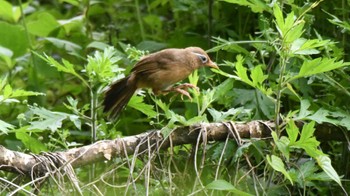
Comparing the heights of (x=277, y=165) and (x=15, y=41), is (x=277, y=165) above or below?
above

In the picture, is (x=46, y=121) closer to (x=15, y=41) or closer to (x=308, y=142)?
(x=308, y=142)

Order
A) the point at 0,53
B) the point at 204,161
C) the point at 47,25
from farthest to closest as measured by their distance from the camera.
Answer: the point at 47,25
the point at 0,53
the point at 204,161

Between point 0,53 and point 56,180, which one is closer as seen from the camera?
point 56,180

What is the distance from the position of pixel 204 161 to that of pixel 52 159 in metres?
0.56

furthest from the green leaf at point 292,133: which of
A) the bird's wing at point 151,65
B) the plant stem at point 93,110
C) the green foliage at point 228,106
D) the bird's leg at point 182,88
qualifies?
the plant stem at point 93,110

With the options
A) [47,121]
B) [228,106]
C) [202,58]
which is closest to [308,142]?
[202,58]

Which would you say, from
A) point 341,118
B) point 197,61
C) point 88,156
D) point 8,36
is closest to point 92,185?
point 88,156

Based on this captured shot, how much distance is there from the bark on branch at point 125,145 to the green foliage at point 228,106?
0.11ft

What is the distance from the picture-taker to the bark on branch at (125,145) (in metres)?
2.71

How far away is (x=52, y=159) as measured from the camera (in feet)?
8.98

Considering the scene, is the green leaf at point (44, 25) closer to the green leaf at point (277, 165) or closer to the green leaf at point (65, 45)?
the green leaf at point (65, 45)

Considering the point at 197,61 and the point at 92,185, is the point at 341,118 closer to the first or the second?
the point at 197,61

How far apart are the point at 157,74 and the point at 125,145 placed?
1.07 feet

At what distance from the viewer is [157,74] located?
9.95ft
